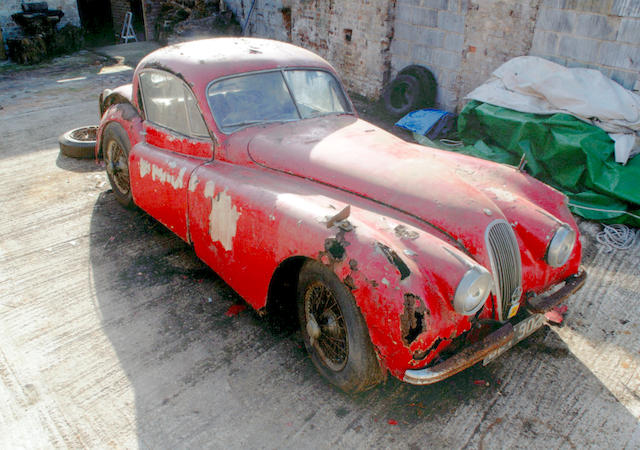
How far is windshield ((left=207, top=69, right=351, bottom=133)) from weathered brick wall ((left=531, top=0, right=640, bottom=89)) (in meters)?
3.86

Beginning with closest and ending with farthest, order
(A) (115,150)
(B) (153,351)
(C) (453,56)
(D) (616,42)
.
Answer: (B) (153,351) → (A) (115,150) → (D) (616,42) → (C) (453,56)

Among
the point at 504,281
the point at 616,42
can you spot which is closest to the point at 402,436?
the point at 504,281

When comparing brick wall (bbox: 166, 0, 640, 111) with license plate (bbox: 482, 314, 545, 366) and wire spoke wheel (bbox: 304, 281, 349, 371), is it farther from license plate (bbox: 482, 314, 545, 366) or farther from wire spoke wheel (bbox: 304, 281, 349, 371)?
wire spoke wheel (bbox: 304, 281, 349, 371)

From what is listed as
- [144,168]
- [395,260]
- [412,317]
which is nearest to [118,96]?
[144,168]

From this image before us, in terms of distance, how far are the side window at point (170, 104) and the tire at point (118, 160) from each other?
1.54 ft

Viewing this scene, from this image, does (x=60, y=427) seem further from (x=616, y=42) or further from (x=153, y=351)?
(x=616, y=42)

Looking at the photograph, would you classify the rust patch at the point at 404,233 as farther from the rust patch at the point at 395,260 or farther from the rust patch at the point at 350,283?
the rust patch at the point at 350,283

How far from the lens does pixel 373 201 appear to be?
3.12 metres

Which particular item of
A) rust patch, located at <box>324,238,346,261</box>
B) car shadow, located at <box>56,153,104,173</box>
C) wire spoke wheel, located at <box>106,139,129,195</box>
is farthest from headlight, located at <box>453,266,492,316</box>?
car shadow, located at <box>56,153,104,173</box>

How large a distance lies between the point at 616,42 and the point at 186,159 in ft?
17.0

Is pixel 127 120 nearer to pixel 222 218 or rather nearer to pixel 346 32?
pixel 222 218

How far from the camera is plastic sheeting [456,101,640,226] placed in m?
5.18

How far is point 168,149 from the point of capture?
13.8ft

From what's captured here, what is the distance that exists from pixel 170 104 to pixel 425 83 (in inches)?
190
